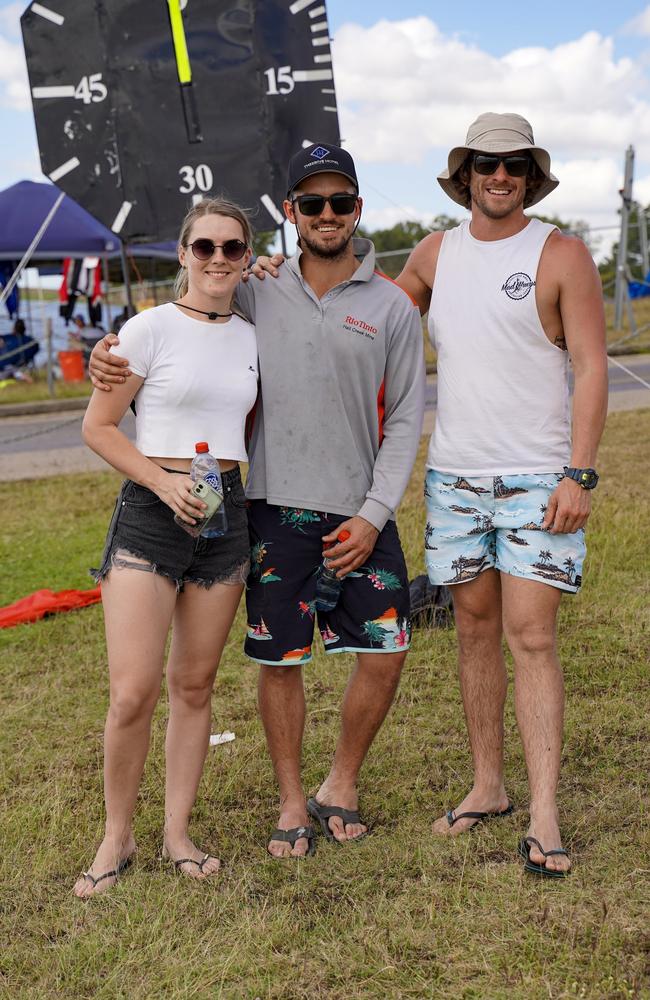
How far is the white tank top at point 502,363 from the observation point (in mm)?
3131

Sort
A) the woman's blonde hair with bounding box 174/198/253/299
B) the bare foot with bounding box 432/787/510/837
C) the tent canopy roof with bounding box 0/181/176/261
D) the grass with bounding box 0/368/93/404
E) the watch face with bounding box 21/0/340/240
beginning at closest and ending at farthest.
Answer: the woman's blonde hair with bounding box 174/198/253/299
the bare foot with bounding box 432/787/510/837
the watch face with bounding box 21/0/340/240
the grass with bounding box 0/368/93/404
the tent canopy roof with bounding box 0/181/176/261

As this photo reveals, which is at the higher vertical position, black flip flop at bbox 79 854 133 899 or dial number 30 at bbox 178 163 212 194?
dial number 30 at bbox 178 163 212 194

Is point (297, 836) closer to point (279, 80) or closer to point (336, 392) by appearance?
point (336, 392)

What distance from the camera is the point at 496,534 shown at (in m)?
3.29

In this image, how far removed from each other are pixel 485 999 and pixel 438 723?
1.81 m

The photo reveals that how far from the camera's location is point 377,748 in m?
4.08

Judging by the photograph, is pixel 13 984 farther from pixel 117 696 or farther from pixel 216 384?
pixel 216 384

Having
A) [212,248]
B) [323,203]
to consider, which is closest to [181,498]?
[212,248]

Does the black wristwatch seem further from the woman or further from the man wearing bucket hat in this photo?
the woman

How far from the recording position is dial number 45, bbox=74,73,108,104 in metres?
7.90

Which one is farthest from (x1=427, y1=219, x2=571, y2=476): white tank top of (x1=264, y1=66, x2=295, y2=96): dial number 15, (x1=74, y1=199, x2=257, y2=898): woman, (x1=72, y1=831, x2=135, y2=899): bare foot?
(x1=264, y1=66, x2=295, y2=96): dial number 15

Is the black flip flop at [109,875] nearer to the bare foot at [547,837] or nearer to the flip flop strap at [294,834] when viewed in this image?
the flip flop strap at [294,834]

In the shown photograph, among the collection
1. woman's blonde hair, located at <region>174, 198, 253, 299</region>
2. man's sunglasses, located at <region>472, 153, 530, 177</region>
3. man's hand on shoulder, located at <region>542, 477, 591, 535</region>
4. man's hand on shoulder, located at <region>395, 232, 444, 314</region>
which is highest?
man's sunglasses, located at <region>472, 153, 530, 177</region>

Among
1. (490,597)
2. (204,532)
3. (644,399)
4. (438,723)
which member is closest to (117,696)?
(204,532)
